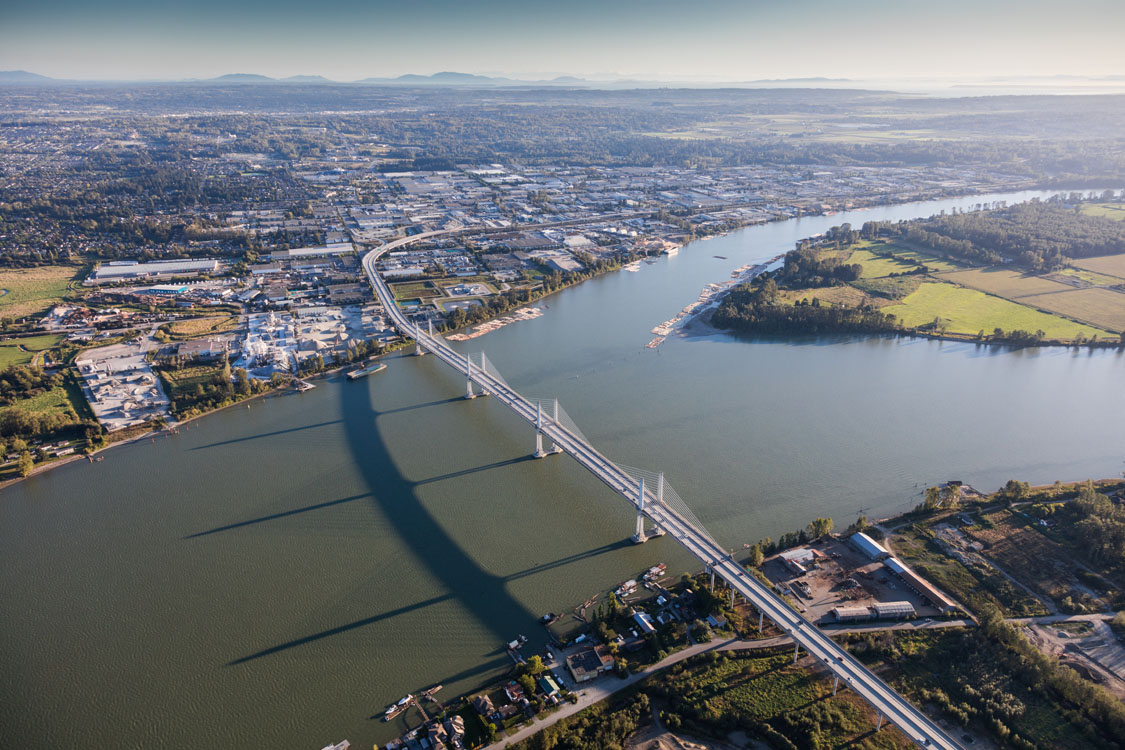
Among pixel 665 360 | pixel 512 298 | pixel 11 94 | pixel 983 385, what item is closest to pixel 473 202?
pixel 512 298

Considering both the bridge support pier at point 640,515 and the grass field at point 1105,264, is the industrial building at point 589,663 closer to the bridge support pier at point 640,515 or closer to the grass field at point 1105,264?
the bridge support pier at point 640,515

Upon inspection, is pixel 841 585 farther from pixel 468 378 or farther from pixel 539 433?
pixel 468 378

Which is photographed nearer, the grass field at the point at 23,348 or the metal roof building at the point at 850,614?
the metal roof building at the point at 850,614

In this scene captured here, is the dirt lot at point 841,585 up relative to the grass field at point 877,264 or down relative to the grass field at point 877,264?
down

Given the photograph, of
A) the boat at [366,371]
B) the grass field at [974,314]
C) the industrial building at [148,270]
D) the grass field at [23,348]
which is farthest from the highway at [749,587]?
the industrial building at [148,270]

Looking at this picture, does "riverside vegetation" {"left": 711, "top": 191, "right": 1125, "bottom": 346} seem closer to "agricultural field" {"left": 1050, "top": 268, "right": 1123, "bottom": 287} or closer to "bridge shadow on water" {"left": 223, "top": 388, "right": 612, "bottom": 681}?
"agricultural field" {"left": 1050, "top": 268, "right": 1123, "bottom": 287}

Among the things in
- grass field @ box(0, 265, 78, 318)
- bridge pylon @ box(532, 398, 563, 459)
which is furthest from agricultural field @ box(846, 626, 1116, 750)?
grass field @ box(0, 265, 78, 318)
